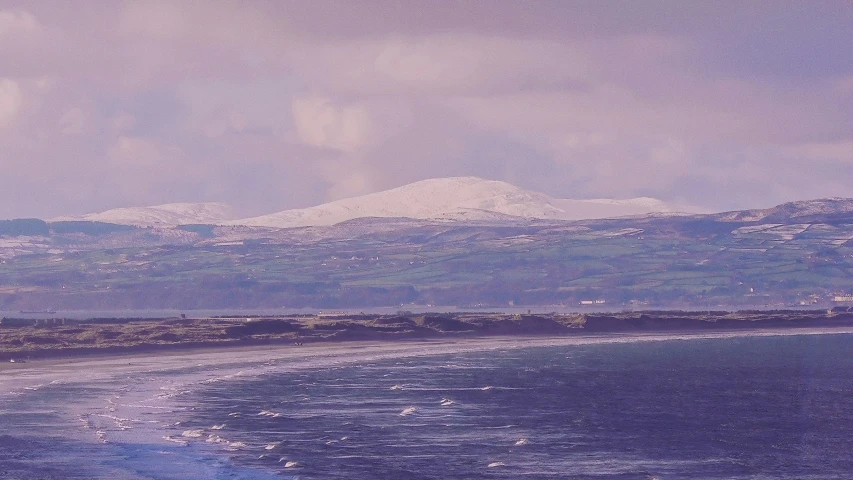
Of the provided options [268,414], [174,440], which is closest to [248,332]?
[268,414]

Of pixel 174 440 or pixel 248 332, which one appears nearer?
pixel 174 440

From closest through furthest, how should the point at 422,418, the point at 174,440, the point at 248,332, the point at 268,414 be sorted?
1. the point at 174,440
2. the point at 422,418
3. the point at 268,414
4. the point at 248,332

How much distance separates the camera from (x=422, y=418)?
2940 inches

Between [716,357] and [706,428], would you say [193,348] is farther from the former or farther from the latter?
[706,428]

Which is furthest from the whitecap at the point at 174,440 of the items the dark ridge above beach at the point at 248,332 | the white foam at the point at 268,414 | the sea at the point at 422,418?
the dark ridge above beach at the point at 248,332

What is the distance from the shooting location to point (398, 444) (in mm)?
63469

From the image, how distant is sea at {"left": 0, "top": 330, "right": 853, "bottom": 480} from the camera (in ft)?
187

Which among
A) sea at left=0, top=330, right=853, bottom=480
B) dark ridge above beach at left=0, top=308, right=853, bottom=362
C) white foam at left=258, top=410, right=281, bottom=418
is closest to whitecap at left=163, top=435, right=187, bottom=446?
sea at left=0, top=330, right=853, bottom=480

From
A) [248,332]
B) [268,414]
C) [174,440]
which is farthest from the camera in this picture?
[248,332]

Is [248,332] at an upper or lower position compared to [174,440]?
upper

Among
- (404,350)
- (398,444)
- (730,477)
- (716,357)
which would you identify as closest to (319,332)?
(404,350)

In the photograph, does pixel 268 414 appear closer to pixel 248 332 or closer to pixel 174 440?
pixel 174 440

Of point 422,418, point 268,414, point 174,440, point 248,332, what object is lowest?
point 174,440

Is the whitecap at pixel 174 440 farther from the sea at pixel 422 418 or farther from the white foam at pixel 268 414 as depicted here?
the white foam at pixel 268 414
